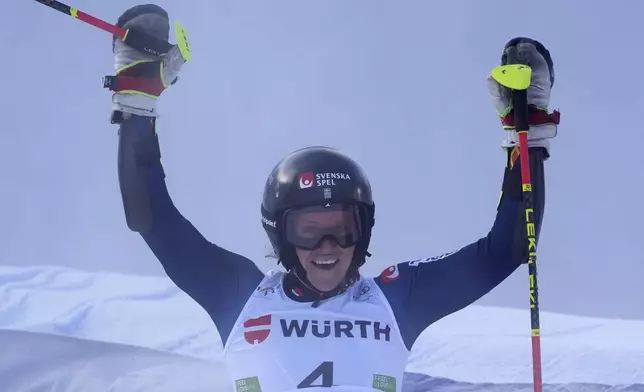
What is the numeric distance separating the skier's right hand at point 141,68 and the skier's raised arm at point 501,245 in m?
0.95

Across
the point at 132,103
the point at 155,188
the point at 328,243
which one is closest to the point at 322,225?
the point at 328,243

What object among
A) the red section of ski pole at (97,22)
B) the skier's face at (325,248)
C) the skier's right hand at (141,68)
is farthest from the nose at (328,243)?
the red section of ski pole at (97,22)

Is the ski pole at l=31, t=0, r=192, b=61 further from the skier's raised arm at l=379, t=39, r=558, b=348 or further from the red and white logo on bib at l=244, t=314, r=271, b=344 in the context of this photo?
the skier's raised arm at l=379, t=39, r=558, b=348

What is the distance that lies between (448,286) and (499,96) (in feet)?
1.97

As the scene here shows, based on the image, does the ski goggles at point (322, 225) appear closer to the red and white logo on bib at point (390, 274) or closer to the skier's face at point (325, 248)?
the skier's face at point (325, 248)

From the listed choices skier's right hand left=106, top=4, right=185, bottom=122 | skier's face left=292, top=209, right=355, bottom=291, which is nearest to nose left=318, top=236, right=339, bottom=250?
skier's face left=292, top=209, right=355, bottom=291

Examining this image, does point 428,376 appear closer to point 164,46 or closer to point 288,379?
point 288,379

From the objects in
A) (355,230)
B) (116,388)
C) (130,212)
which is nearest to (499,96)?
(355,230)

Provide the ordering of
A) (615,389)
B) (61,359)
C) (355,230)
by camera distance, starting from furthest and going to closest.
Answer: (61,359), (615,389), (355,230)

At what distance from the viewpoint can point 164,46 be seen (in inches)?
86.0

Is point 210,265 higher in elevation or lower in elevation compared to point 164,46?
lower

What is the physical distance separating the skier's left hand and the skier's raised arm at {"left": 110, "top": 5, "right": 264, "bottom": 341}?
0.94 meters

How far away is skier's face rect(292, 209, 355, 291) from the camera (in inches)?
81.7

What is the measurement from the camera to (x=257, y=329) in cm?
207
